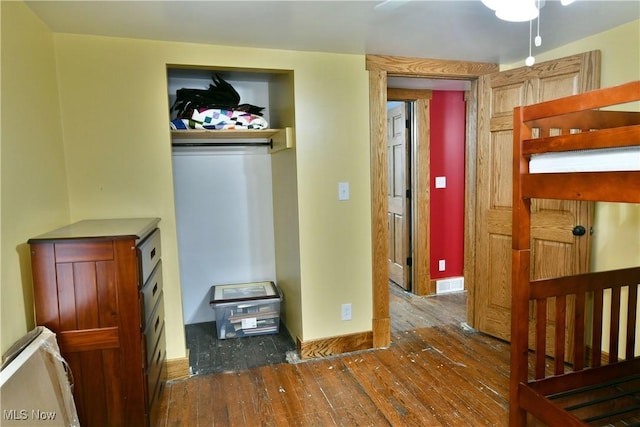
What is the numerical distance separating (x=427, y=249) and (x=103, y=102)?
3116mm

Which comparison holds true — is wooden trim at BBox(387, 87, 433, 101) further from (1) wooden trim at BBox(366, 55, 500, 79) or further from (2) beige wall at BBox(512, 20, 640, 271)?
(2) beige wall at BBox(512, 20, 640, 271)

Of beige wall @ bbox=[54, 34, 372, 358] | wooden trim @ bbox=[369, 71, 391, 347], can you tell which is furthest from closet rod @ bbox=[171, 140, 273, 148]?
wooden trim @ bbox=[369, 71, 391, 347]

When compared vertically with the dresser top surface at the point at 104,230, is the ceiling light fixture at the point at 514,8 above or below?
above

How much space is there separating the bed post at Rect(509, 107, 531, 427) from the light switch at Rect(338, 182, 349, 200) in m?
1.20

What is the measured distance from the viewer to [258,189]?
11.1 ft

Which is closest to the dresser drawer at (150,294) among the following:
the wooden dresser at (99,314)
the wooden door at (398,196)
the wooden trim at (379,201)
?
the wooden dresser at (99,314)

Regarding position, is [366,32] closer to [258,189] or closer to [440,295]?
[258,189]

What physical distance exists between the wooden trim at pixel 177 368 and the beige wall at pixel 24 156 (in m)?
0.93

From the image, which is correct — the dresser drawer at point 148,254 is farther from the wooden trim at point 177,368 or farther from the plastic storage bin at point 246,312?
the plastic storage bin at point 246,312

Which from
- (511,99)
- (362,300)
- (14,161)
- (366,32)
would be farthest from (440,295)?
(14,161)

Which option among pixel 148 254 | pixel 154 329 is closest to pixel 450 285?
pixel 154 329

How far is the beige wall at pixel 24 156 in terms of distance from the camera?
5.14ft

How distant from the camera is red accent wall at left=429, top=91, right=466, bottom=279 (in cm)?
400

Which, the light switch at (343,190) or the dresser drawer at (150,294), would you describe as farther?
the light switch at (343,190)
